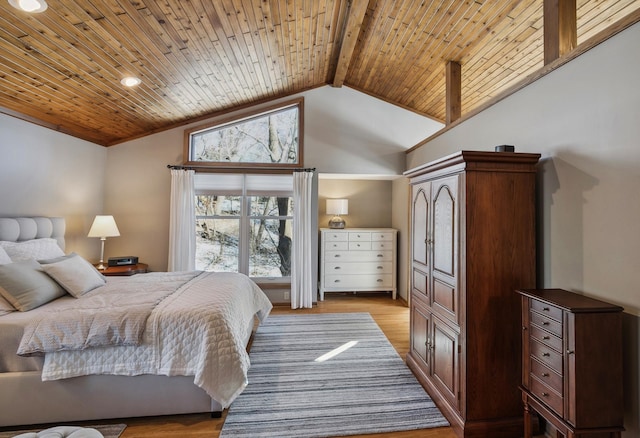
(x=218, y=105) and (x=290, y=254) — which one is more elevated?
(x=218, y=105)

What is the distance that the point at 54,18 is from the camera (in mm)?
1989

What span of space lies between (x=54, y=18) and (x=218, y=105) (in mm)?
2189

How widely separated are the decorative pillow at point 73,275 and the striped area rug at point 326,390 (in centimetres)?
154

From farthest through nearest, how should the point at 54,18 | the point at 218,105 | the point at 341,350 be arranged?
1. the point at 218,105
2. the point at 341,350
3. the point at 54,18

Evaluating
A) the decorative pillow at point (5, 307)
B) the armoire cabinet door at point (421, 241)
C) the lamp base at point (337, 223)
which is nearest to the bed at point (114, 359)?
the decorative pillow at point (5, 307)

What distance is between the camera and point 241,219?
447cm

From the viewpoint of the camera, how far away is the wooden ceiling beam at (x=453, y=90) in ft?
10.8

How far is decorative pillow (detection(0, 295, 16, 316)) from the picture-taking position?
6.40 ft

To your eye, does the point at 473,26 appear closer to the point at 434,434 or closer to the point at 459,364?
the point at 459,364

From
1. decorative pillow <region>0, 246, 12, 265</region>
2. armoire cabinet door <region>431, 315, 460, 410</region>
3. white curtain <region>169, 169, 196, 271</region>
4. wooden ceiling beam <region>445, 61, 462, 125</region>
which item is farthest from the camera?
white curtain <region>169, 169, 196, 271</region>

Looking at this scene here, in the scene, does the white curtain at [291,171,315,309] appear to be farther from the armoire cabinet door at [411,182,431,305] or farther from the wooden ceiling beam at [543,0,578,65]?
the wooden ceiling beam at [543,0,578,65]

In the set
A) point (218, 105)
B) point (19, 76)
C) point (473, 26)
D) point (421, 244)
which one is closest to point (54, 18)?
point (19, 76)

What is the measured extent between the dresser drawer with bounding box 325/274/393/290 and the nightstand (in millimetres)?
2618

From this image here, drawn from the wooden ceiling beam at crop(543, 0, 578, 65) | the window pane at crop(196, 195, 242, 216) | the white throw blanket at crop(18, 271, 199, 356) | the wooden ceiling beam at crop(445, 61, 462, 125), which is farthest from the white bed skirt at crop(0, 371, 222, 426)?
the wooden ceiling beam at crop(445, 61, 462, 125)
